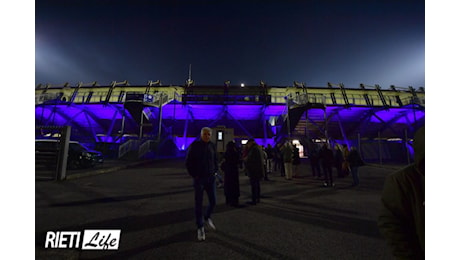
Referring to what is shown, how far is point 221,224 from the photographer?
10.5 ft

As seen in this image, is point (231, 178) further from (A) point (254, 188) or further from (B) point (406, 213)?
(B) point (406, 213)

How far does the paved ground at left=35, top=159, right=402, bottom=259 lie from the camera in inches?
89.4

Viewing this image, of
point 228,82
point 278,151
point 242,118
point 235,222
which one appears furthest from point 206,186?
point 228,82

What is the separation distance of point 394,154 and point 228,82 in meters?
20.8

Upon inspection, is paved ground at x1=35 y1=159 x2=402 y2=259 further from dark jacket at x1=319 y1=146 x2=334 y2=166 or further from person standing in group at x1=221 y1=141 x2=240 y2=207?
dark jacket at x1=319 y1=146 x2=334 y2=166

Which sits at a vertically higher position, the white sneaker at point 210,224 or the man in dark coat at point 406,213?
the man in dark coat at point 406,213

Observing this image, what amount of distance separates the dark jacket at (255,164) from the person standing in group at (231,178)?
17.1 inches

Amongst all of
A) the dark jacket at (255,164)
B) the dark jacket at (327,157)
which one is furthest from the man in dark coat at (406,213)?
the dark jacket at (327,157)

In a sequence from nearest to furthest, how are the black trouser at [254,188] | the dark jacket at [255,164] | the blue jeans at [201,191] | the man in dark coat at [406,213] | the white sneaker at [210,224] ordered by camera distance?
the man in dark coat at [406,213] < the blue jeans at [201,191] < the white sneaker at [210,224] < the black trouser at [254,188] < the dark jacket at [255,164]

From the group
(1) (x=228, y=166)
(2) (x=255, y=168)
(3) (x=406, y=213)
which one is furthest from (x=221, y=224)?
(3) (x=406, y=213)

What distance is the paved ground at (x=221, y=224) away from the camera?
7.45 ft

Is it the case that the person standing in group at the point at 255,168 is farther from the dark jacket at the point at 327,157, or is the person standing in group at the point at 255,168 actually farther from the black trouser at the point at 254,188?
the dark jacket at the point at 327,157

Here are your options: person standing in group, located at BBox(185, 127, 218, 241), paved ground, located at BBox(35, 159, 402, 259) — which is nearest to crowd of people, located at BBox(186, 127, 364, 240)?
person standing in group, located at BBox(185, 127, 218, 241)
